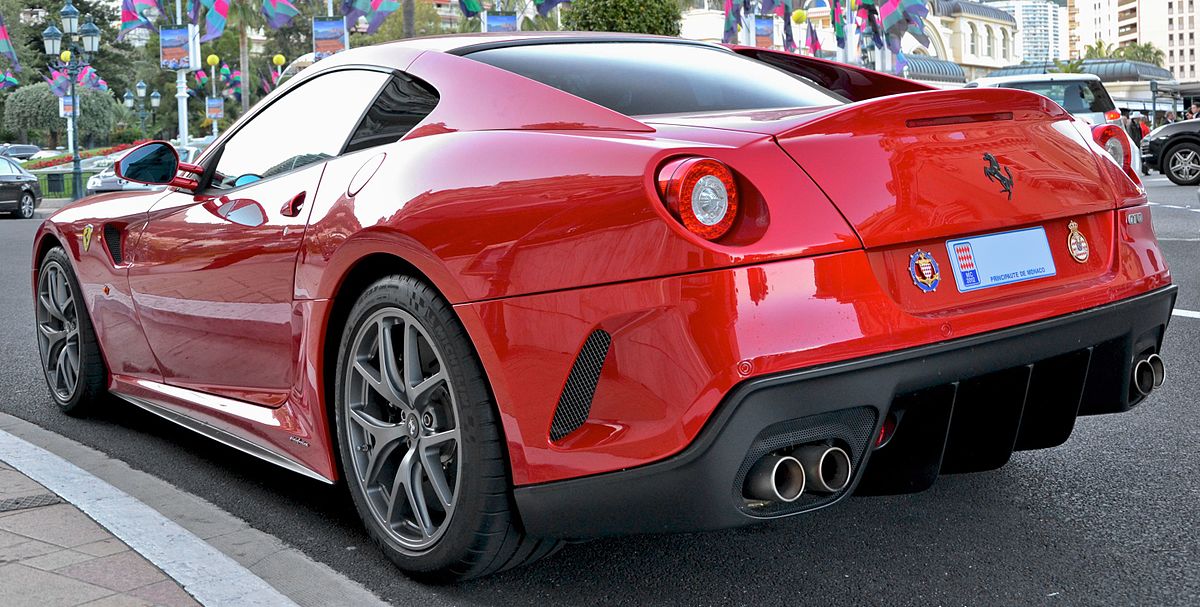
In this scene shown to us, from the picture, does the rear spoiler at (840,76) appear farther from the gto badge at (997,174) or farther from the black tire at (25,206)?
the black tire at (25,206)

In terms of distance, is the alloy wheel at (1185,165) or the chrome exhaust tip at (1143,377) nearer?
the chrome exhaust tip at (1143,377)

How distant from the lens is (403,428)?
2998mm

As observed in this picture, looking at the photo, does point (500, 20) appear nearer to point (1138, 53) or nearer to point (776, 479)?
point (776, 479)

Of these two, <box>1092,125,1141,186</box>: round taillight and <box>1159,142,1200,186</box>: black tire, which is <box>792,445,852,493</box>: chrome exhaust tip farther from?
<box>1159,142,1200,186</box>: black tire

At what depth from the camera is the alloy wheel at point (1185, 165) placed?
68.8ft

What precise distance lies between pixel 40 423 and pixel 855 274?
3.77 meters

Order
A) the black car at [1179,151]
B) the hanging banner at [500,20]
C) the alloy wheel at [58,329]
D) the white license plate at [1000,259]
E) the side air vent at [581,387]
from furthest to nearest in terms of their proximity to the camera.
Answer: the hanging banner at [500,20]
the black car at [1179,151]
the alloy wheel at [58,329]
the white license plate at [1000,259]
the side air vent at [581,387]

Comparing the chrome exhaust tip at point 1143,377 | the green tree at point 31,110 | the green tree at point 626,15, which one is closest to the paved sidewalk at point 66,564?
the chrome exhaust tip at point 1143,377

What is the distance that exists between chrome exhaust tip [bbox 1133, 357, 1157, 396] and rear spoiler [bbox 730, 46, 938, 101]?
1.00 metres

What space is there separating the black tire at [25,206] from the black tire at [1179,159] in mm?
22691

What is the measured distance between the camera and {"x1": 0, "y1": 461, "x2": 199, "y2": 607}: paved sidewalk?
2848 mm

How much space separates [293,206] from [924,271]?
1682 millimetres

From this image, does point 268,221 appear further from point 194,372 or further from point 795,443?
point 795,443

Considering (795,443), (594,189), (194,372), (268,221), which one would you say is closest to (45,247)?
(194,372)
